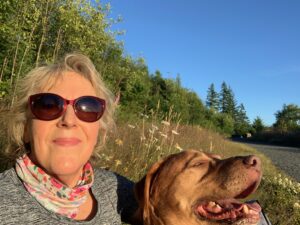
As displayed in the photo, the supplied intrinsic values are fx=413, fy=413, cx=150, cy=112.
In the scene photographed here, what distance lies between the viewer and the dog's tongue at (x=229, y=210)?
2646mm

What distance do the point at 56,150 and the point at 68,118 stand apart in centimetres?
21

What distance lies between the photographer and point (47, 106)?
2.37m

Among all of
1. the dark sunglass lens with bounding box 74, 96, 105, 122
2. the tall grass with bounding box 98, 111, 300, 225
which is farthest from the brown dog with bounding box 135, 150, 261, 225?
the tall grass with bounding box 98, 111, 300, 225

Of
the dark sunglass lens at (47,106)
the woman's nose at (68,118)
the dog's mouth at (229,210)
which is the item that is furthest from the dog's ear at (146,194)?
the dark sunglass lens at (47,106)

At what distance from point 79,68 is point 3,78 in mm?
5410

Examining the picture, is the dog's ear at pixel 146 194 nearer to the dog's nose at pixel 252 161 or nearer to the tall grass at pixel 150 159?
the dog's nose at pixel 252 161

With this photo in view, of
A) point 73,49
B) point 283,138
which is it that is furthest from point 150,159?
point 283,138

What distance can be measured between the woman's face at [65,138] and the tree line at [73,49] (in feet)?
2.78

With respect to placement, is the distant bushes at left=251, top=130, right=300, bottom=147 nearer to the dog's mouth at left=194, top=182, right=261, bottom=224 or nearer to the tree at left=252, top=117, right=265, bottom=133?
the tree at left=252, top=117, right=265, bottom=133

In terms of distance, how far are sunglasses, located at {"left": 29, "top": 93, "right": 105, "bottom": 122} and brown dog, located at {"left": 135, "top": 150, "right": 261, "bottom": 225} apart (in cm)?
65

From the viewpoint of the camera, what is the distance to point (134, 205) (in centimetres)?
301

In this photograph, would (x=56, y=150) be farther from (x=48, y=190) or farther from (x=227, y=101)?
(x=227, y=101)

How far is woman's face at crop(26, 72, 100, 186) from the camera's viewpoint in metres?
2.37

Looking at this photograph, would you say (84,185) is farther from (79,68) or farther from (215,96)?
(215,96)
